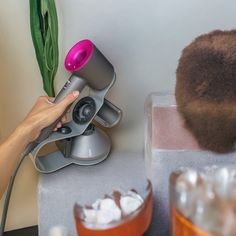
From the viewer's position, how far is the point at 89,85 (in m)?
1.13

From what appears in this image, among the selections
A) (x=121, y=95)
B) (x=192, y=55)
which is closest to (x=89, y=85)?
(x=121, y=95)

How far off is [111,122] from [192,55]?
37cm

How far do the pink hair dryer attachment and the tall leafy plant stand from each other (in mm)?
72

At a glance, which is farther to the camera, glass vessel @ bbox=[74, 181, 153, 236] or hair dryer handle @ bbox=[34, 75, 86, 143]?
hair dryer handle @ bbox=[34, 75, 86, 143]

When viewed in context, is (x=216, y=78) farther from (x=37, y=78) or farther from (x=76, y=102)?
(x=37, y=78)

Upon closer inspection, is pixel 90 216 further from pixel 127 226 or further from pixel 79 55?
pixel 79 55

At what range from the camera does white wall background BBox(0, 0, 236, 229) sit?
121 centimetres

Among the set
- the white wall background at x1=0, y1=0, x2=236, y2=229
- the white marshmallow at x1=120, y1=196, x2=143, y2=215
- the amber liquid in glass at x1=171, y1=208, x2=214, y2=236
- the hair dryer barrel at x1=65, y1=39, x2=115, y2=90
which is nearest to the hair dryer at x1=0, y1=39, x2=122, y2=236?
the hair dryer barrel at x1=65, y1=39, x2=115, y2=90

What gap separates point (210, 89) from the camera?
0.88 metres

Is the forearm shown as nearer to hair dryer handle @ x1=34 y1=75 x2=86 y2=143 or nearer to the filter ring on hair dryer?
hair dryer handle @ x1=34 y1=75 x2=86 y2=143

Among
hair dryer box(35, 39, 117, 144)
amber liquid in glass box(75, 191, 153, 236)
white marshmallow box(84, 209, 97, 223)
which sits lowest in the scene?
amber liquid in glass box(75, 191, 153, 236)

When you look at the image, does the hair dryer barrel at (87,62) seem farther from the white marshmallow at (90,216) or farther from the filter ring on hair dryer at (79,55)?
the white marshmallow at (90,216)

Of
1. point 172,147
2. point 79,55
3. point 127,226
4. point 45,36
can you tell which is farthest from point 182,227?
point 45,36

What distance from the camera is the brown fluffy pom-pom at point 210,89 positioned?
0.88m
